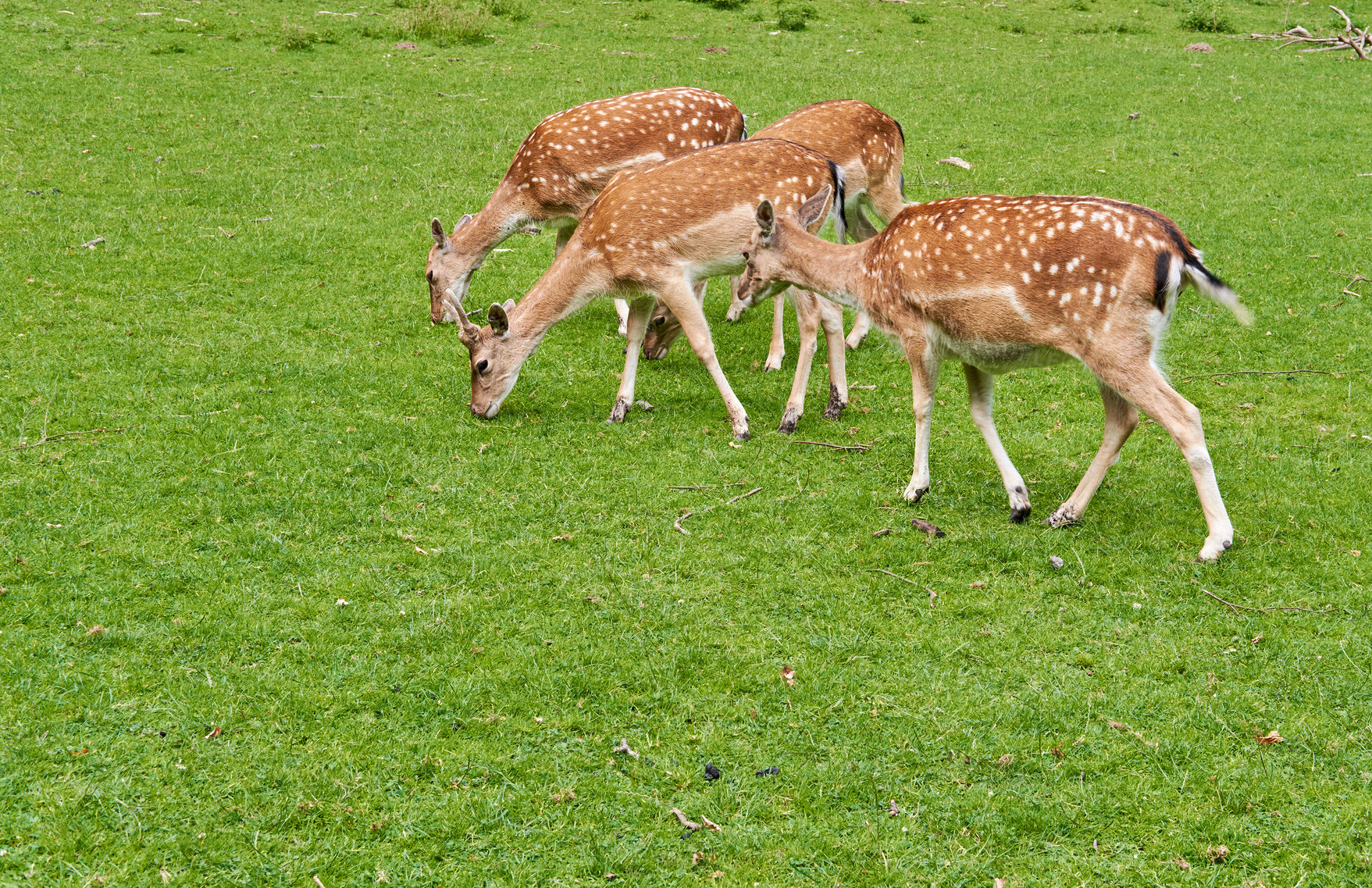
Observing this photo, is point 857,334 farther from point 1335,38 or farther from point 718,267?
point 1335,38

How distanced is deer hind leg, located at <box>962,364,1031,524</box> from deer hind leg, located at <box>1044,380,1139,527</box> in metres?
0.18

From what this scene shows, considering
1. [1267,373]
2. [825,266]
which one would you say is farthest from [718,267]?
[1267,373]

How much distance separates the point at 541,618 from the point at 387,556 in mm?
1033

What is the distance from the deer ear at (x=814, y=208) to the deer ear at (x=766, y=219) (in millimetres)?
215

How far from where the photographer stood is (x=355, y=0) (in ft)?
64.7

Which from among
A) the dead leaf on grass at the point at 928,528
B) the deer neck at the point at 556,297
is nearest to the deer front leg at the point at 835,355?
the deer neck at the point at 556,297

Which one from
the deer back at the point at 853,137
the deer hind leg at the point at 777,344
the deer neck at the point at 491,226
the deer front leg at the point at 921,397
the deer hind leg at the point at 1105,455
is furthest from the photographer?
the deer neck at the point at 491,226

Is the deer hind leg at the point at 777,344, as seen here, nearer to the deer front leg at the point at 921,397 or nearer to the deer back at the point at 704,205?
the deer back at the point at 704,205

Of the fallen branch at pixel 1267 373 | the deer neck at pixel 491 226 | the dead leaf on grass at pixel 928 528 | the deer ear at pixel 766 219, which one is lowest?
the dead leaf on grass at pixel 928 528

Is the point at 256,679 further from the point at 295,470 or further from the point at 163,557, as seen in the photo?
the point at 295,470

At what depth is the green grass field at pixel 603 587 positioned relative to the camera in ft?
14.0

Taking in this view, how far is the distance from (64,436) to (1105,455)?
6173 mm

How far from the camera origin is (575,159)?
9219mm

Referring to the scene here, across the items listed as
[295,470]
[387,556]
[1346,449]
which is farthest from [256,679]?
[1346,449]
